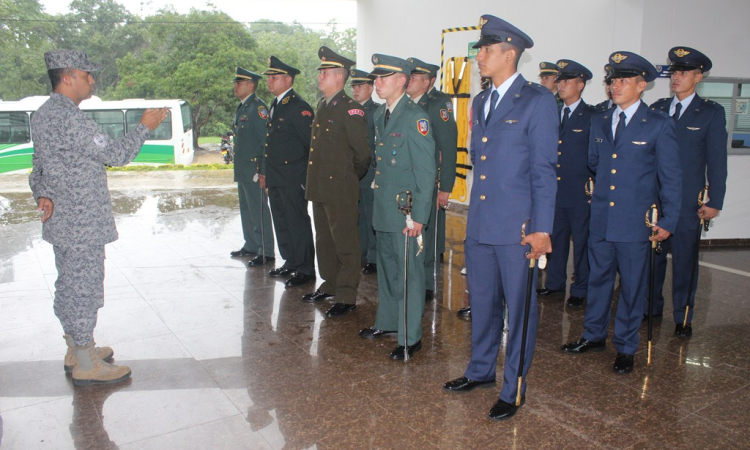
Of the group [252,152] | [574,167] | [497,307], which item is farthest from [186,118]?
[497,307]

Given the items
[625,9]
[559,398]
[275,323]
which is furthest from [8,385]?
[625,9]

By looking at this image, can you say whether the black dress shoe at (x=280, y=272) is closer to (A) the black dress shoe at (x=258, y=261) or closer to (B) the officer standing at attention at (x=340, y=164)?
(A) the black dress shoe at (x=258, y=261)

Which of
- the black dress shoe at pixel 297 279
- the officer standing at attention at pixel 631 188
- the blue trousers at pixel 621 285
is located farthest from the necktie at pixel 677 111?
the black dress shoe at pixel 297 279

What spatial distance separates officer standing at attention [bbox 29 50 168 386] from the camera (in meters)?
2.91

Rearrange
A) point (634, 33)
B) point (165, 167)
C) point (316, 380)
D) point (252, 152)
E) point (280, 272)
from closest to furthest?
1. point (316, 380)
2. point (280, 272)
3. point (252, 152)
4. point (634, 33)
5. point (165, 167)

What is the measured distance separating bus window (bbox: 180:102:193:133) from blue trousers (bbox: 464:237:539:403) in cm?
1638

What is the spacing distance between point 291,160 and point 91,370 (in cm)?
238

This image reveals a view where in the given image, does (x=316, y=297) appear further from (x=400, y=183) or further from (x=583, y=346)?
(x=583, y=346)

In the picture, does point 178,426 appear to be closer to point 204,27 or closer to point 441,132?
point 441,132

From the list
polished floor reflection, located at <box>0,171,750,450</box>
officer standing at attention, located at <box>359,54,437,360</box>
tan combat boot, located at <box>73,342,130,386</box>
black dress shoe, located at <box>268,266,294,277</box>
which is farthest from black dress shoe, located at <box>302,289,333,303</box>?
tan combat boot, located at <box>73,342,130,386</box>

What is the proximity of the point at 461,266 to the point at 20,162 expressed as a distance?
15.1 meters

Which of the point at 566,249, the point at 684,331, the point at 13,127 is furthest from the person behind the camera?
the point at 13,127

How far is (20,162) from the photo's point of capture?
16047 millimetres

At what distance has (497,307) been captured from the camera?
2.91 metres
